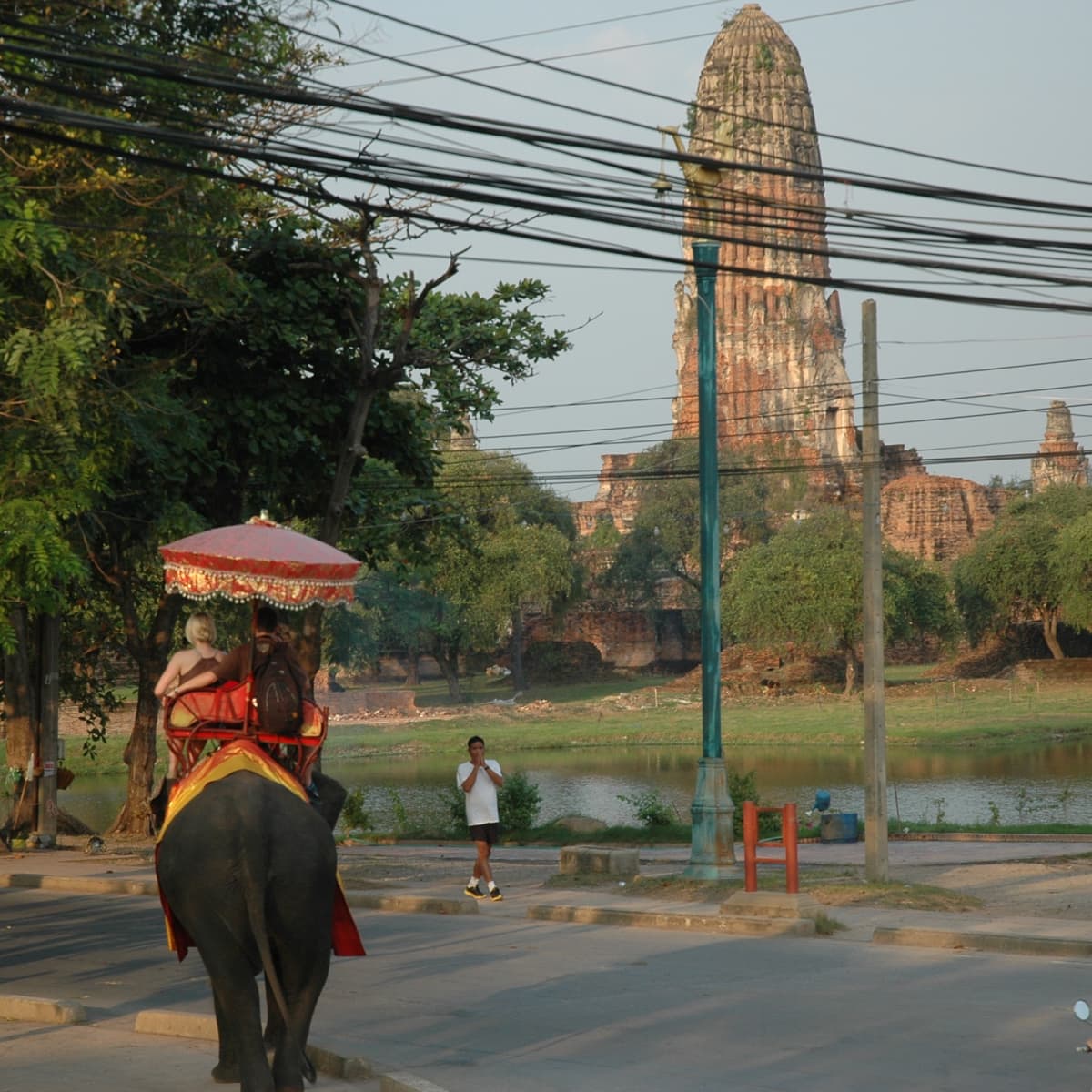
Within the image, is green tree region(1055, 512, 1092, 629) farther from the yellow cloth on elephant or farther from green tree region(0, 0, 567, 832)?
the yellow cloth on elephant

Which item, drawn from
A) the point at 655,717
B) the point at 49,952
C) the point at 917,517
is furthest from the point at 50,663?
the point at 917,517

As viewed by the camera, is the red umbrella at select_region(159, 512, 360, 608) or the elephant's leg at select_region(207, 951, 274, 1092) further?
the red umbrella at select_region(159, 512, 360, 608)

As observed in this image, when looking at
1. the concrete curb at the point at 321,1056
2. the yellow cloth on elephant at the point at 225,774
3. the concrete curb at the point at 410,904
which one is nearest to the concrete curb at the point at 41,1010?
the concrete curb at the point at 321,1056

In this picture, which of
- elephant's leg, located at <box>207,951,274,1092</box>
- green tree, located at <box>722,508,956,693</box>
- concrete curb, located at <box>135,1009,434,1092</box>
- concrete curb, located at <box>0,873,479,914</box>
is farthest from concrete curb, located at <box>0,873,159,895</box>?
green tree, located at <box>722,508,956,693</box>

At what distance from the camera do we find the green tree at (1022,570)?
7750 centimetres

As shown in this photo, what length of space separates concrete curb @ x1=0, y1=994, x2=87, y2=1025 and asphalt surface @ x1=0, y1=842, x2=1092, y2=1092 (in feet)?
0.05

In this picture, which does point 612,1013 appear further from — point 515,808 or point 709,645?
point 515,808

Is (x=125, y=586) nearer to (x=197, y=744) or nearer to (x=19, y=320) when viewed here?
(x=19, y=320)

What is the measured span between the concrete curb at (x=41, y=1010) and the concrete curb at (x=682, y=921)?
632cm

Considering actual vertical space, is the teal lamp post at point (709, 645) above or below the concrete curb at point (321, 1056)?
above

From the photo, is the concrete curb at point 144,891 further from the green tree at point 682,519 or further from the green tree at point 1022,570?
the green tree at point 682,519

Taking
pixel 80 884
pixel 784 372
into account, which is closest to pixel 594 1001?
pixel 80 884

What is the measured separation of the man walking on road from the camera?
58.2ft

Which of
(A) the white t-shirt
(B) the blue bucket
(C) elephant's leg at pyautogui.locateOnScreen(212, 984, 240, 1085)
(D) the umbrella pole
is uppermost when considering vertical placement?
(D) the umbrella pole
